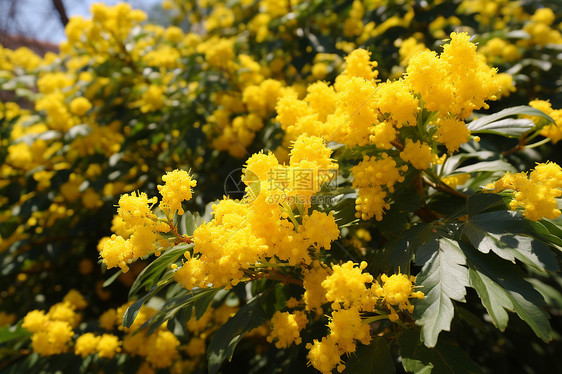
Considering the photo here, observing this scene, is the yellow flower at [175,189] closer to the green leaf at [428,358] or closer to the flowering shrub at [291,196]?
the flowering shrub at [291,196]

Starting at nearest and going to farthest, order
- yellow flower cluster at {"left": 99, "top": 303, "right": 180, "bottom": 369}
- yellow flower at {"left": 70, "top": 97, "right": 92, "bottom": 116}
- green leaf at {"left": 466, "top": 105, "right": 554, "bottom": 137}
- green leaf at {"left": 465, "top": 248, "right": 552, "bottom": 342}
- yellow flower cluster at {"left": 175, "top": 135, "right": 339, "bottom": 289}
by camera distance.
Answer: green leaf at {"left": 465, "top": 248, "right": 552, "bottom": 342}, yellow flower cluster at {"left": 175, "top": 135, "right": 339, "bottom": 289}, green leaf at {"left": 466, "top": 105, "right": 554, "bottom": 137}, yellow flower cluster at {"left": 99, "top": 303, "right": 180, "bottom": 369}, yellow flower at {"left": 70, "top": 97, "right": 92, "bottom": 116}

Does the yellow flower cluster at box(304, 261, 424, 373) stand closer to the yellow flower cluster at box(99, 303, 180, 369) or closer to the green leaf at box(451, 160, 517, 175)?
the green leaf at box(451, 160, 517, 175)

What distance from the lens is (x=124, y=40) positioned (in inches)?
159

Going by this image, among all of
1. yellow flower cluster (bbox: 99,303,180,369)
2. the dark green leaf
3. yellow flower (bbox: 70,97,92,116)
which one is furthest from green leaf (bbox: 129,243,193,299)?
yellow flower (bbox: 70,97,92,116)

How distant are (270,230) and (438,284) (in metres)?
0.66

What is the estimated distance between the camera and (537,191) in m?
1.39

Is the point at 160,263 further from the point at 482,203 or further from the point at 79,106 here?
the point at 79,106

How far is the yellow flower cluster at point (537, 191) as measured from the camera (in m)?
1.37

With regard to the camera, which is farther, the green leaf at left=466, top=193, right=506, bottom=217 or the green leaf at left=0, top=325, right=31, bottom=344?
the green leaf at left=0, top=325, right=31, bottom=344

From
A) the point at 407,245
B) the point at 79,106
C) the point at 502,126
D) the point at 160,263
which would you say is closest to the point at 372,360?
the point at 407,245

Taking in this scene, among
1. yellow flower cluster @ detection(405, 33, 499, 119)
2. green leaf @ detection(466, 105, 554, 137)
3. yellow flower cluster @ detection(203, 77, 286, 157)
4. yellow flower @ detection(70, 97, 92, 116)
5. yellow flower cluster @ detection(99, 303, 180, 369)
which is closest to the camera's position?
yellow flower cluster @ detection(405, 33, 499, 119)

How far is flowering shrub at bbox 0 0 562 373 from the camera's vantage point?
4.81 ft

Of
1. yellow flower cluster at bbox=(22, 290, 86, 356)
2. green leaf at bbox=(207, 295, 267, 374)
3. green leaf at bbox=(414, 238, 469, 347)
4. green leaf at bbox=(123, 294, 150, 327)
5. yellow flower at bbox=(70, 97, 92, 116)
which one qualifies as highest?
yellow flower at bbox=(70, 97, 92, 116)

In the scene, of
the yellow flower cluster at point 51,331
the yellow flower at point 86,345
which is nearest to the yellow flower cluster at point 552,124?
the yellow flower at point 86,345
